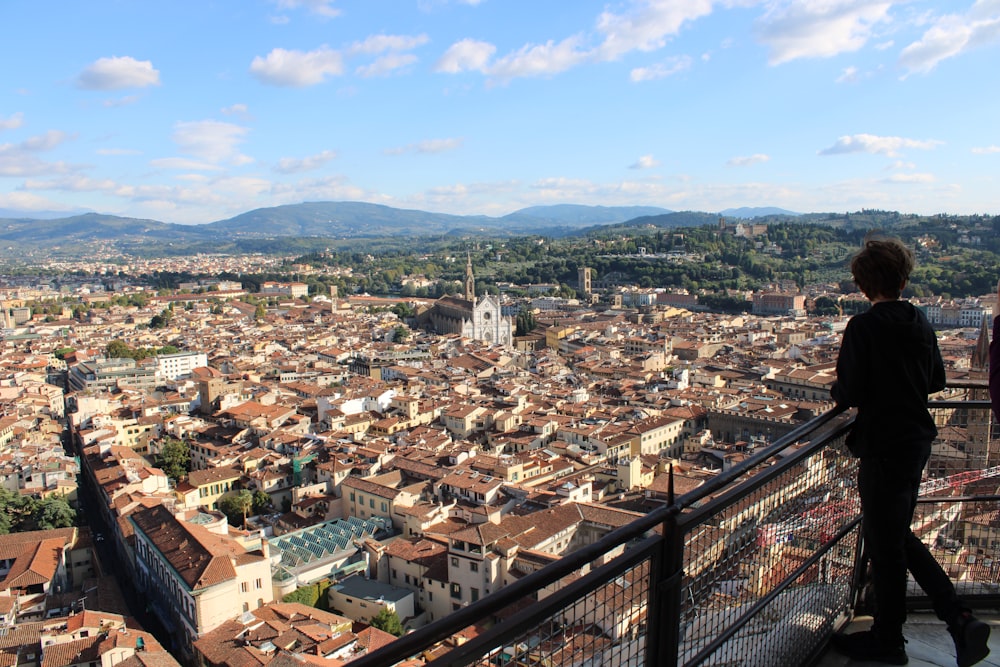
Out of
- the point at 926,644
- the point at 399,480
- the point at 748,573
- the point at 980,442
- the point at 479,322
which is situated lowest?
the point at 399,480

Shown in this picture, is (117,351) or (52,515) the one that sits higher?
(117,351)

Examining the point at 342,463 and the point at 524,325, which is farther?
the point at 524,325

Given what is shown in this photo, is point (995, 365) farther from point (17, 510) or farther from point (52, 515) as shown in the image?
point (17, 510)

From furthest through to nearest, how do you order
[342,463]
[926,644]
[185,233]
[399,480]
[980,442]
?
[185,233] → [342,463] → [399,480] → [980,442] → [926,644]

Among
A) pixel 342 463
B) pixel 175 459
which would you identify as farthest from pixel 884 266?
pixel 175 459

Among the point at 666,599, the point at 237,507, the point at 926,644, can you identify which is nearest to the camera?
the point at 666,599

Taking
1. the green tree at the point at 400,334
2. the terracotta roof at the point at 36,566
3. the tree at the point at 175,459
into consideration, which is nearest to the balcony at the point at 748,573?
the terracotta roof at the point at 36,566

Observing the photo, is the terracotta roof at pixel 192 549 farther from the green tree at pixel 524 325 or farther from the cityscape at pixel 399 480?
the green tree at pixel 524 325
